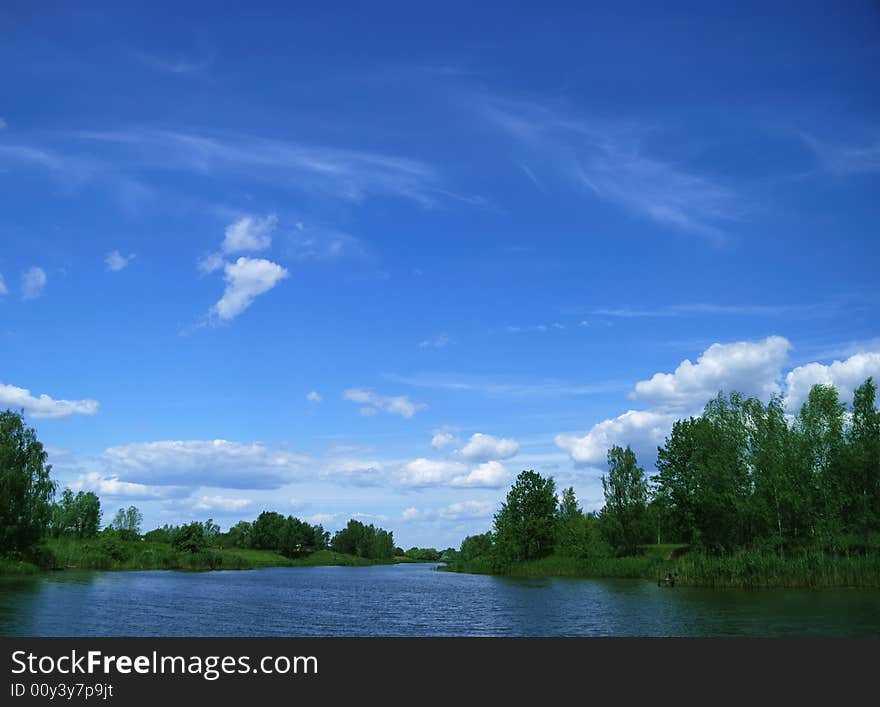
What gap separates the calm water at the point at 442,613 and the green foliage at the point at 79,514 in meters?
66.7

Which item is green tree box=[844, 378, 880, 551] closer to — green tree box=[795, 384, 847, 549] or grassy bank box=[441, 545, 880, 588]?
green tree box=[795, 384, 847, 549]

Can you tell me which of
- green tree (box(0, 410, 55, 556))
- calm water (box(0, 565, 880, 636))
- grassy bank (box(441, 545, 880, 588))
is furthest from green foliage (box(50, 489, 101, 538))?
grassy bank (box(441, 545, 880, 588))

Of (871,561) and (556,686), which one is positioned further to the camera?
(871,561)

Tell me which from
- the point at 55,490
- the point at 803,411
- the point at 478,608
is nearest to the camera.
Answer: the point at 478,608

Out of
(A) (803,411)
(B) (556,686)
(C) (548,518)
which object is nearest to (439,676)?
(B) (556,686)

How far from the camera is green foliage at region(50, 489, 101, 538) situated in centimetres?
12194

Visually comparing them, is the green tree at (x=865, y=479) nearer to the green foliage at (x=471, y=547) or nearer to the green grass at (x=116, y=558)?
the green grass at (x=116, y=558)

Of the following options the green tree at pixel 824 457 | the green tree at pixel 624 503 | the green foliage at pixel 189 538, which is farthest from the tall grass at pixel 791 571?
the green foliage at pixel 189 538

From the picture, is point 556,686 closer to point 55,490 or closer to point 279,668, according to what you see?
point 279,668

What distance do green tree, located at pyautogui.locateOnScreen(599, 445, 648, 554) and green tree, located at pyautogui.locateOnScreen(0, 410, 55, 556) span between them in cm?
7140

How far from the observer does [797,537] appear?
63406 mm

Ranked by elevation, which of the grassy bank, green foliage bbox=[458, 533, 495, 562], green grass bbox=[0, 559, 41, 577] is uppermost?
the grassy bank

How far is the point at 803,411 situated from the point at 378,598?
46.4 m

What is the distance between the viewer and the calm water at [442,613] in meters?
33.6
